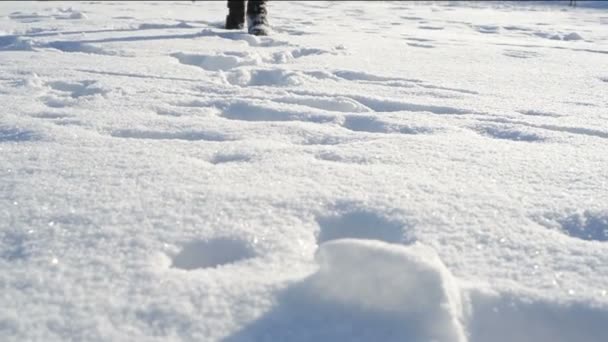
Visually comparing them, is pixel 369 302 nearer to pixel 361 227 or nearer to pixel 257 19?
pixel 361 227

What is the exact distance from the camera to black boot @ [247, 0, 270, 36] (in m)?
5.22

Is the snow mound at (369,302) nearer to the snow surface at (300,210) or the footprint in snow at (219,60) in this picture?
the snow surface at (300,210)

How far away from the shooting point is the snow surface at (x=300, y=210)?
105 cm

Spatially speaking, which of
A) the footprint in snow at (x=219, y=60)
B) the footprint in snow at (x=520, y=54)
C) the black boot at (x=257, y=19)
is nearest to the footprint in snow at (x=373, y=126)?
the footprint in snow at (x=219, y=60)

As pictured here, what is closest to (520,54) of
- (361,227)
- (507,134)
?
(507,134)

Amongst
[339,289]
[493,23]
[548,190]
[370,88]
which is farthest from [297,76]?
[493,23]

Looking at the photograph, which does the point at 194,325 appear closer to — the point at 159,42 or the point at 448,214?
the point at 448,214

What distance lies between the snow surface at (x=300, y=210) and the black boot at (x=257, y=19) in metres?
2.23

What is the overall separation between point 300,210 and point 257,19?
13.5ft

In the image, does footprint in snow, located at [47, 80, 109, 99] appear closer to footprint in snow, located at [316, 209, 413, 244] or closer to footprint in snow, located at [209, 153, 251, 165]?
footprint in snow, located at [209, 153, 251, 165]

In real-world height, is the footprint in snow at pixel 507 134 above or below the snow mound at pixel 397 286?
above

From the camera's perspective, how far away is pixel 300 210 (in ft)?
4.67

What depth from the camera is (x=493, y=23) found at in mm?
8055

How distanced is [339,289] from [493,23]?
777 centimetres
